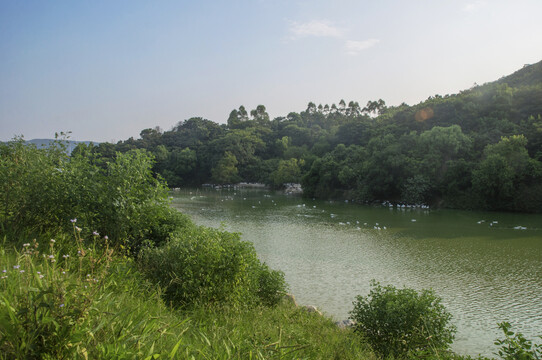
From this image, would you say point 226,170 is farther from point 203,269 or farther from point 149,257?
point 203,269

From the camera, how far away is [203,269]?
6.33 m

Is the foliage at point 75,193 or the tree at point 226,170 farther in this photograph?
the tree at point 226,170

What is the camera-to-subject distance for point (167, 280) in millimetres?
6445

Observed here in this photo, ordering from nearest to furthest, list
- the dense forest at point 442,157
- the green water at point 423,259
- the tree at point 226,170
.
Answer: the green water at point 423,259
the dense forest at point 442,157
the tree at point 226,170

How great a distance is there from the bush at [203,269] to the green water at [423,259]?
396cm

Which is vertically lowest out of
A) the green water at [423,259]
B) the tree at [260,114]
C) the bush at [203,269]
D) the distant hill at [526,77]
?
the green water at [423,259]

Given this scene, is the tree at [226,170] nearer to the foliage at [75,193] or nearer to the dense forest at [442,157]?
the dense forest at [442,157]

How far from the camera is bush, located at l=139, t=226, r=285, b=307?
6.18 metres

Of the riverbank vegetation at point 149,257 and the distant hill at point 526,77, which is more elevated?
the distant hill at point 526,77

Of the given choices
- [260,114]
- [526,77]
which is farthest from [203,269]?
[260,114]

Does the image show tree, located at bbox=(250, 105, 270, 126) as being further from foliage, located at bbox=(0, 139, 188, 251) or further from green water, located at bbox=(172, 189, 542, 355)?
foliage, located at bbox=(0, 139, 188, 251)

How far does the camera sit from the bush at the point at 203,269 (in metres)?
6.18

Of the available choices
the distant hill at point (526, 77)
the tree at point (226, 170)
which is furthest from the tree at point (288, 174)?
the distant hill at point (526, 77)

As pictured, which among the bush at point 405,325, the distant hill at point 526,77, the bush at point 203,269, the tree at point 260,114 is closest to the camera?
the bush at point 203,269
